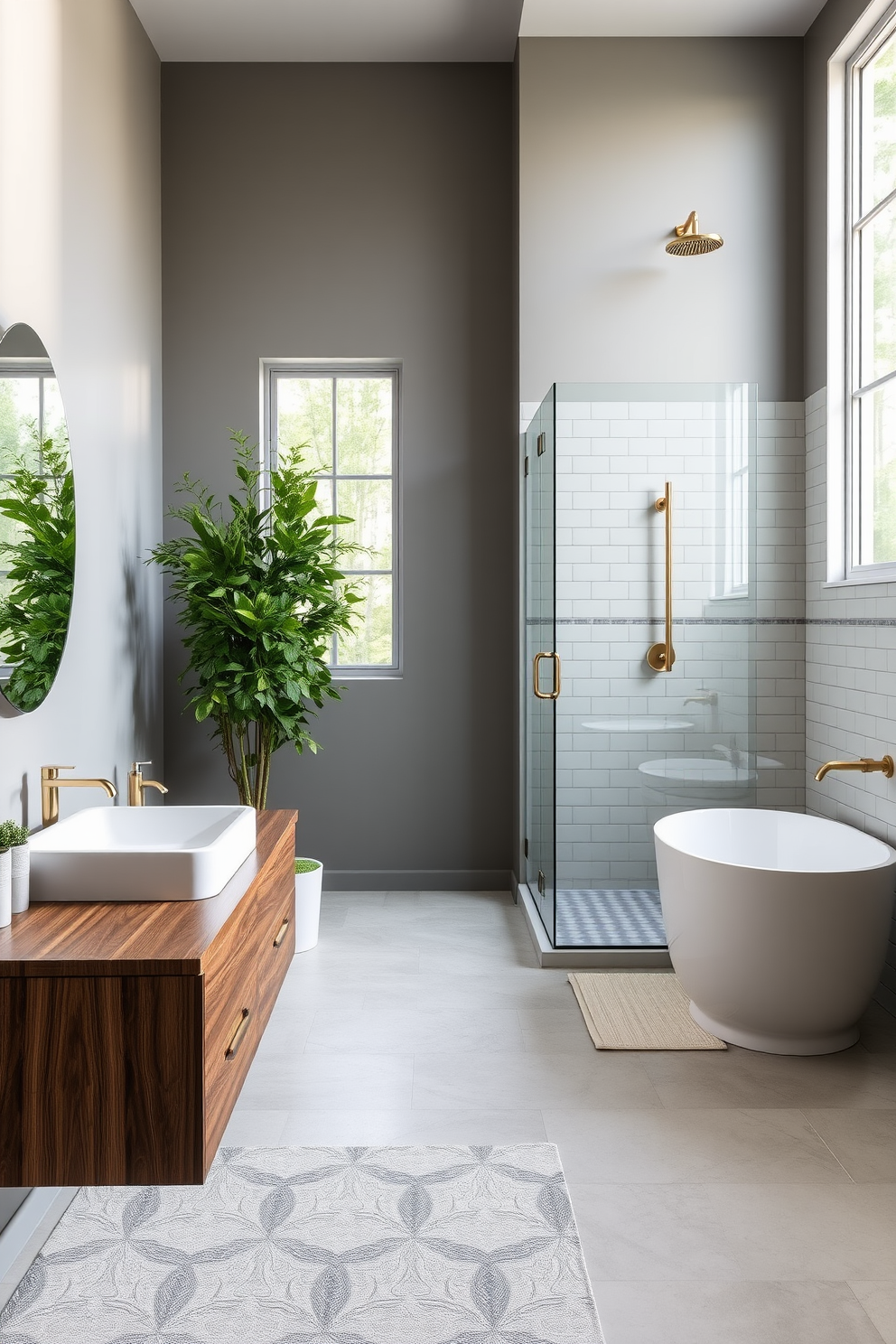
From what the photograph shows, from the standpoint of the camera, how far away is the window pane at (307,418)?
4207 mm

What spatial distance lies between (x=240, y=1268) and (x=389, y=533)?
2999mm

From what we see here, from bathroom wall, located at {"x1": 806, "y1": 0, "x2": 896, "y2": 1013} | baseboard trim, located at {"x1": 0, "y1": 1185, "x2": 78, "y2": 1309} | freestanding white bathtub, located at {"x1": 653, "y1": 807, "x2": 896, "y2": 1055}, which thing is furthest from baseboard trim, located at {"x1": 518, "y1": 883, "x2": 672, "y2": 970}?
baseboard trim, located at {"x1": 0, "y1": 1185, "x2": 78, "y2": 1309}

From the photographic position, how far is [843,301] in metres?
3.52

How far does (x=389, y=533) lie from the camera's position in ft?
13.9

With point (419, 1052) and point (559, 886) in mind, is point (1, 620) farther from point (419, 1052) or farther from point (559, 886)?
point (559, 886)

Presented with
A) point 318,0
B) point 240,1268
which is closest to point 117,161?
point 318,0

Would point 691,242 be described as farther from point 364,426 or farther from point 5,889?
point 5,889

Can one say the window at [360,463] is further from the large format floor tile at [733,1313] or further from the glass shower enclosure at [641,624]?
the large format floor tile at [733,1313]

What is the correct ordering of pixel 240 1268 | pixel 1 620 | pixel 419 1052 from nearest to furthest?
pixel 240 1268 → pixel 1 620 → pixel 419 1052

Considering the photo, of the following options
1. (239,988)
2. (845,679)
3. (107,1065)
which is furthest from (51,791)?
(845,679)

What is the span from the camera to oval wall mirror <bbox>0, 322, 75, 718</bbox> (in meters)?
2.16

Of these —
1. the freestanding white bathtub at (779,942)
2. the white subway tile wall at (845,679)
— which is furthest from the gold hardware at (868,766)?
the freestanding white bathtub at (779,942)

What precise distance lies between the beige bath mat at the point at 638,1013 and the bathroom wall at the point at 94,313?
162cm

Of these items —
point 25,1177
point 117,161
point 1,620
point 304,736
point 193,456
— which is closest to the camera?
point 25,1177
